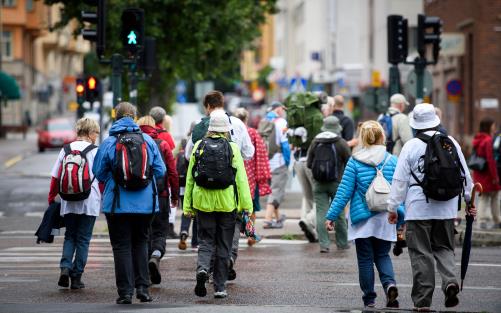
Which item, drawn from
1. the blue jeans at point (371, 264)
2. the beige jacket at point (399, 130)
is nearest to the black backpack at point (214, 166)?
the blue jeans at point (371, 264)

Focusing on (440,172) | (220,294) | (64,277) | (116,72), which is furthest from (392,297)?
(116,72)

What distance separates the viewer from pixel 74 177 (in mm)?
13414

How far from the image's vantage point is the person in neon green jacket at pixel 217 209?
12578 mm

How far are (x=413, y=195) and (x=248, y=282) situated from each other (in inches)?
121

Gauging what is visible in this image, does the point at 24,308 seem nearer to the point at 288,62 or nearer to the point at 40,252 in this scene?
the point at 40,252

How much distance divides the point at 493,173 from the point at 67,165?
29.8 feet

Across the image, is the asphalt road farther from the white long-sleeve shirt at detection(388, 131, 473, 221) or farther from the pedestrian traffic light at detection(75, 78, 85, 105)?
the pedestrian traffic light at detection(75, 78, 85, 105)

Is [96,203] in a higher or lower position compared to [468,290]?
higher

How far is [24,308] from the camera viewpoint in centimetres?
1139

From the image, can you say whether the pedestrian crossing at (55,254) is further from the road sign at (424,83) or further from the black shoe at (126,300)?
the road sign at (424,83)

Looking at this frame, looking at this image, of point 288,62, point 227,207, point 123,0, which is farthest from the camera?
point 288,62

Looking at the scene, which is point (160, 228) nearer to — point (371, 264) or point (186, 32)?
point (371, 264)

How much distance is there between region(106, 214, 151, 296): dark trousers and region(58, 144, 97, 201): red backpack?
1.28 m

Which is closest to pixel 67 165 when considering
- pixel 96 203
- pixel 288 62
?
pixel 96 203
